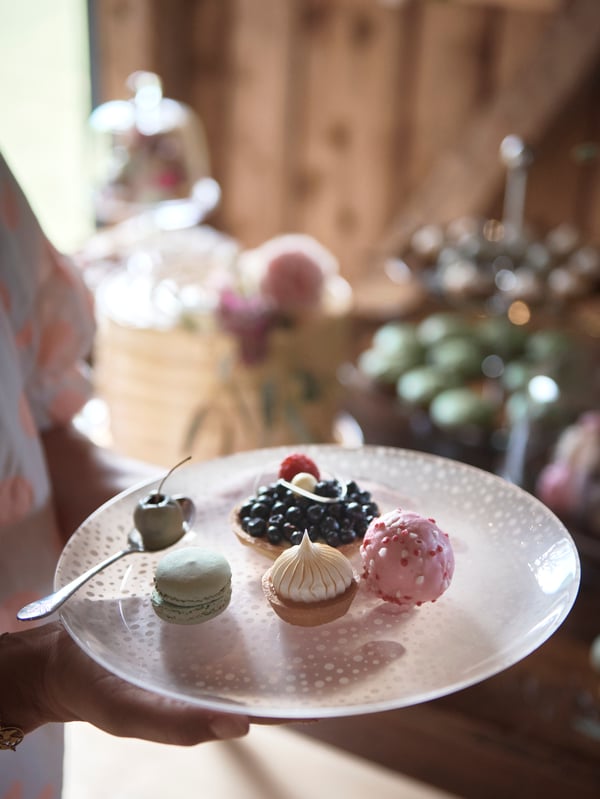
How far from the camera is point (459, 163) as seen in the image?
8.43 ft

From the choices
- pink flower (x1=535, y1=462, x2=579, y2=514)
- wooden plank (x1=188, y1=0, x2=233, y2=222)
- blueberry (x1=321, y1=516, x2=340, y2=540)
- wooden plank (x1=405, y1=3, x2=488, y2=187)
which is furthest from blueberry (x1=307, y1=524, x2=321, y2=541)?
wooden plank (x1=188, y1=0, x2=233, y2=222)

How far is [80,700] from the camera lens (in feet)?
1.81

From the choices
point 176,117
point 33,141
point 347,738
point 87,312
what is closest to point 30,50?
point 33,141

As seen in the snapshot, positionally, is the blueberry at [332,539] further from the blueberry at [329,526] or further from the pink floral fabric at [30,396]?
the pink floral fabric at [30,396]

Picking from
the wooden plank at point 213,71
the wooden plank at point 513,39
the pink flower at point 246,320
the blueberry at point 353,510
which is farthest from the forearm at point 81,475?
the wooden plank at point 213,71

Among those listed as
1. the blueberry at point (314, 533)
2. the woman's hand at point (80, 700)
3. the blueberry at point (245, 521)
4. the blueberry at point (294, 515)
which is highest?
the blueberry at point (294, 515)

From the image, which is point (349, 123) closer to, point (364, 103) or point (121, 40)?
point (364, 103)

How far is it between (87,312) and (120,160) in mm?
1324

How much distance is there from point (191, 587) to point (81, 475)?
32cm

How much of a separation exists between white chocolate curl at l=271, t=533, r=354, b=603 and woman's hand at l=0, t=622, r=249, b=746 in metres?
0.11

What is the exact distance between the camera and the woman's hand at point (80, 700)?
506mm

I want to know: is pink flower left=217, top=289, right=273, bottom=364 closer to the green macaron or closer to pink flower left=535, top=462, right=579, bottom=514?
pink flower left=535, top=462, right=579, bottom=514

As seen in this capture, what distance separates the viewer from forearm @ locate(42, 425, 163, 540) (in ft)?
2.74

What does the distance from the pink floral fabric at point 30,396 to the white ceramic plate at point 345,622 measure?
0.39 ft
